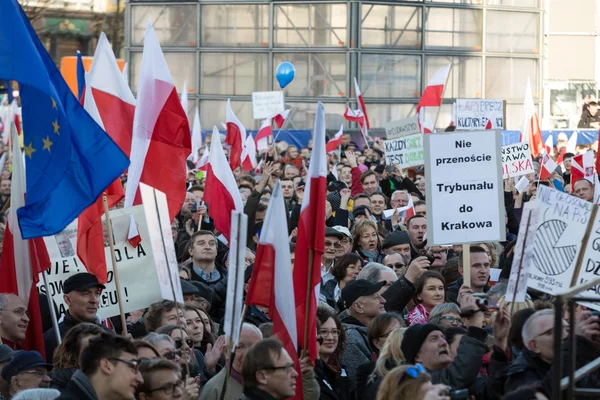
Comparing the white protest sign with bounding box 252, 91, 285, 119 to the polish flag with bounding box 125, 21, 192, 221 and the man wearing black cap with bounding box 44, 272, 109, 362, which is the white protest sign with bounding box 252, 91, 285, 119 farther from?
the man wearing black cap with bounding box 44, 272, 109, 362

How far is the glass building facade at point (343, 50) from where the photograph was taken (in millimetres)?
29375

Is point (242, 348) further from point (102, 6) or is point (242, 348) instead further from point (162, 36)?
point (102, 6)

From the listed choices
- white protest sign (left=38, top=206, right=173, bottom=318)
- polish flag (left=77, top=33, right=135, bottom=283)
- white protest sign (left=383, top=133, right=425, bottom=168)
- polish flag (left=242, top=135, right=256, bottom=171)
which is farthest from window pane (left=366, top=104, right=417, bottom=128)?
white protest sign (left=38, top=206, right=173, bottom=318)

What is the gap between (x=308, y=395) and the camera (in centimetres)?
674

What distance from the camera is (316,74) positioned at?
2956cm

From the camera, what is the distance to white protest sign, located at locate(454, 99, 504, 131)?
1947 cm

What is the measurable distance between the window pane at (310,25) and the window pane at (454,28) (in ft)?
7.01

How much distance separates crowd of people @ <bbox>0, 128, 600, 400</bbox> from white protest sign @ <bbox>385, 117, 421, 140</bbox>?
7.03 meters

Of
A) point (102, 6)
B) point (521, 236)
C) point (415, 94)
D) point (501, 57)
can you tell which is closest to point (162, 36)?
point (415, 94)

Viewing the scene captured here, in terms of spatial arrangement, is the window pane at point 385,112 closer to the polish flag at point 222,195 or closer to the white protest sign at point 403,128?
the white protest sign at point 403,128

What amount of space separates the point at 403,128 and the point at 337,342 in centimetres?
1150

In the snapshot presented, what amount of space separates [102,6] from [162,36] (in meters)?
35.7

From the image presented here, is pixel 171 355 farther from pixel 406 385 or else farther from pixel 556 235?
pixel 556 235

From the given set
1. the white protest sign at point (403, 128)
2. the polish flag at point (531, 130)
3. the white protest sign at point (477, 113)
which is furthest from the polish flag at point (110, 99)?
the polish flag at point (531, 130)
